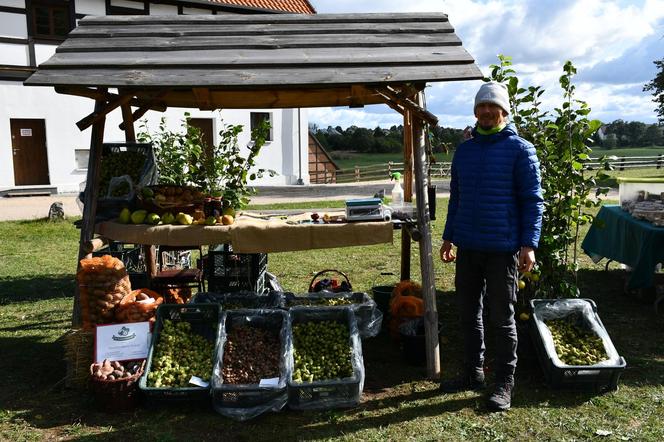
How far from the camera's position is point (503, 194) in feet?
12.4

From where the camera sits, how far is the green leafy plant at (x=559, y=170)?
15.6 ft

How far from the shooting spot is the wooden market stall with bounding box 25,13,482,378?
431 centimetres

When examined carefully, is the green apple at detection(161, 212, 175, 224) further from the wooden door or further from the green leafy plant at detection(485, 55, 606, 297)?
the wooden door

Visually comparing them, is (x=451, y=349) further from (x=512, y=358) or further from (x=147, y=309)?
(x=147, y=309)

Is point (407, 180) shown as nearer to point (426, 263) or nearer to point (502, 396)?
point (426, 263)

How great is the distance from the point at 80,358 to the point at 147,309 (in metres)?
0.58

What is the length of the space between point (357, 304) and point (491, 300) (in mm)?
1418

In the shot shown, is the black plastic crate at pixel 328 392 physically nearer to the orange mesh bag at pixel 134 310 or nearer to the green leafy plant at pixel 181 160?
the orange mesh bag at pixel 134 310

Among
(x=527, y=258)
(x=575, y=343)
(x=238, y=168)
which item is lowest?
(x=575, y=343)

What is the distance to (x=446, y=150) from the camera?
5.49m

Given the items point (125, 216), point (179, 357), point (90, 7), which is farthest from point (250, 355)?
point (90, 7)

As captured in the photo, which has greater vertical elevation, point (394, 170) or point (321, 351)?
point (394, 170)

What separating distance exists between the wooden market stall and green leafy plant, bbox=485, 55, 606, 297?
0.84m

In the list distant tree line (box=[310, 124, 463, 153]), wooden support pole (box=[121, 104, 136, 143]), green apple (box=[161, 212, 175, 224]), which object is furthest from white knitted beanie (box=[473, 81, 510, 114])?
distant tree line (box=[310, 124, 463, 153])
